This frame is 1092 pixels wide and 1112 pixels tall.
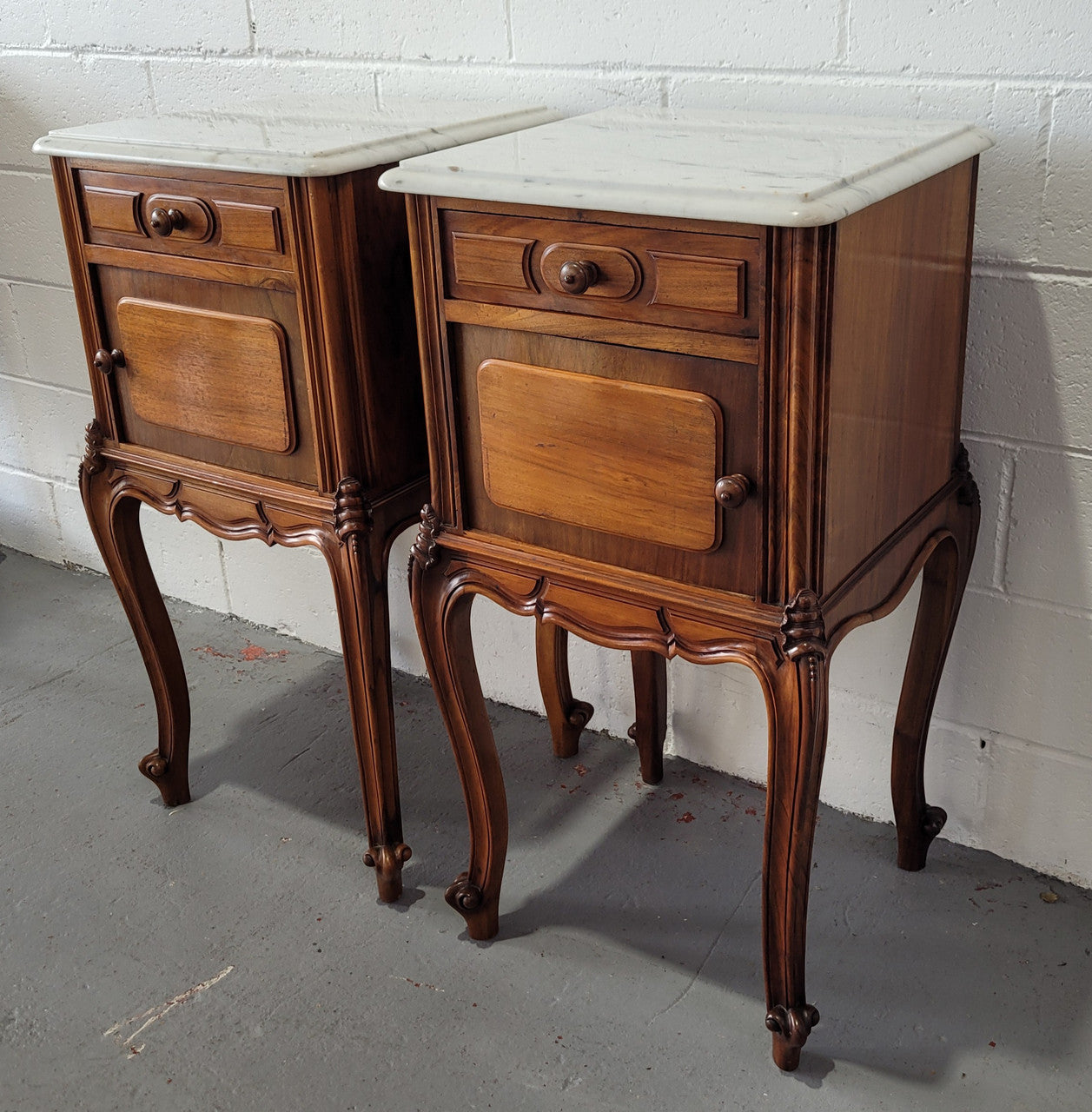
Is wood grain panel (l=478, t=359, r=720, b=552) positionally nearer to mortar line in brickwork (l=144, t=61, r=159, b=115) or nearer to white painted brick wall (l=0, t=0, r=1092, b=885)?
white painted brick wall (l=0, t=0, r=1092, b=885)

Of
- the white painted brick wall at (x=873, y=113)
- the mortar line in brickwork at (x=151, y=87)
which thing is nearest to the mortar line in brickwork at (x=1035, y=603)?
the white painted brick wall at (x=873, y=113)

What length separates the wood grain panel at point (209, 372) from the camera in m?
1.56

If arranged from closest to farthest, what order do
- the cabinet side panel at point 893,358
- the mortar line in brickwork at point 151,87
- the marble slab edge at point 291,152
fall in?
the cabinet side panel at point 893,358, the marble slab edge at point 291,152, the mortar line in brickwork at point 151,87

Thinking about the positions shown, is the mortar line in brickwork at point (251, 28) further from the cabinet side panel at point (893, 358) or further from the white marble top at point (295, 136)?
the cabinet side panel at point (893, 358)

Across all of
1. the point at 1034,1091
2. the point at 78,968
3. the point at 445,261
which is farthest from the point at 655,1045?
the point at 445,261

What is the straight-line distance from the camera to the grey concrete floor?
1.53 m

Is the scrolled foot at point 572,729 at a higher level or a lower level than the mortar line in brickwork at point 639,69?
lower

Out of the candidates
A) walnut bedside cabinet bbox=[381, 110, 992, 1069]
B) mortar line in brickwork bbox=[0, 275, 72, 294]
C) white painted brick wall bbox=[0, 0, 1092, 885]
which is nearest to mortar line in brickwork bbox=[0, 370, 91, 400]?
mortar line in brickwork bbox=[0, 275, 72, 294]

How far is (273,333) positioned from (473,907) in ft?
2.70

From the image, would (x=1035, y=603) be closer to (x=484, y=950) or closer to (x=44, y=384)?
(x=484, y=950)

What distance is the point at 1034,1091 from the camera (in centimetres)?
148

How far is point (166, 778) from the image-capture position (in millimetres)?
2066

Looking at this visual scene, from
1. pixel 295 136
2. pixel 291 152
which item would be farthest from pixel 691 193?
pixel 295 136

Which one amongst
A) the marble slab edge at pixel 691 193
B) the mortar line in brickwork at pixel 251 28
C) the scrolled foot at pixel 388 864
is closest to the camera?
the marble slab edge at pixel 691 193
